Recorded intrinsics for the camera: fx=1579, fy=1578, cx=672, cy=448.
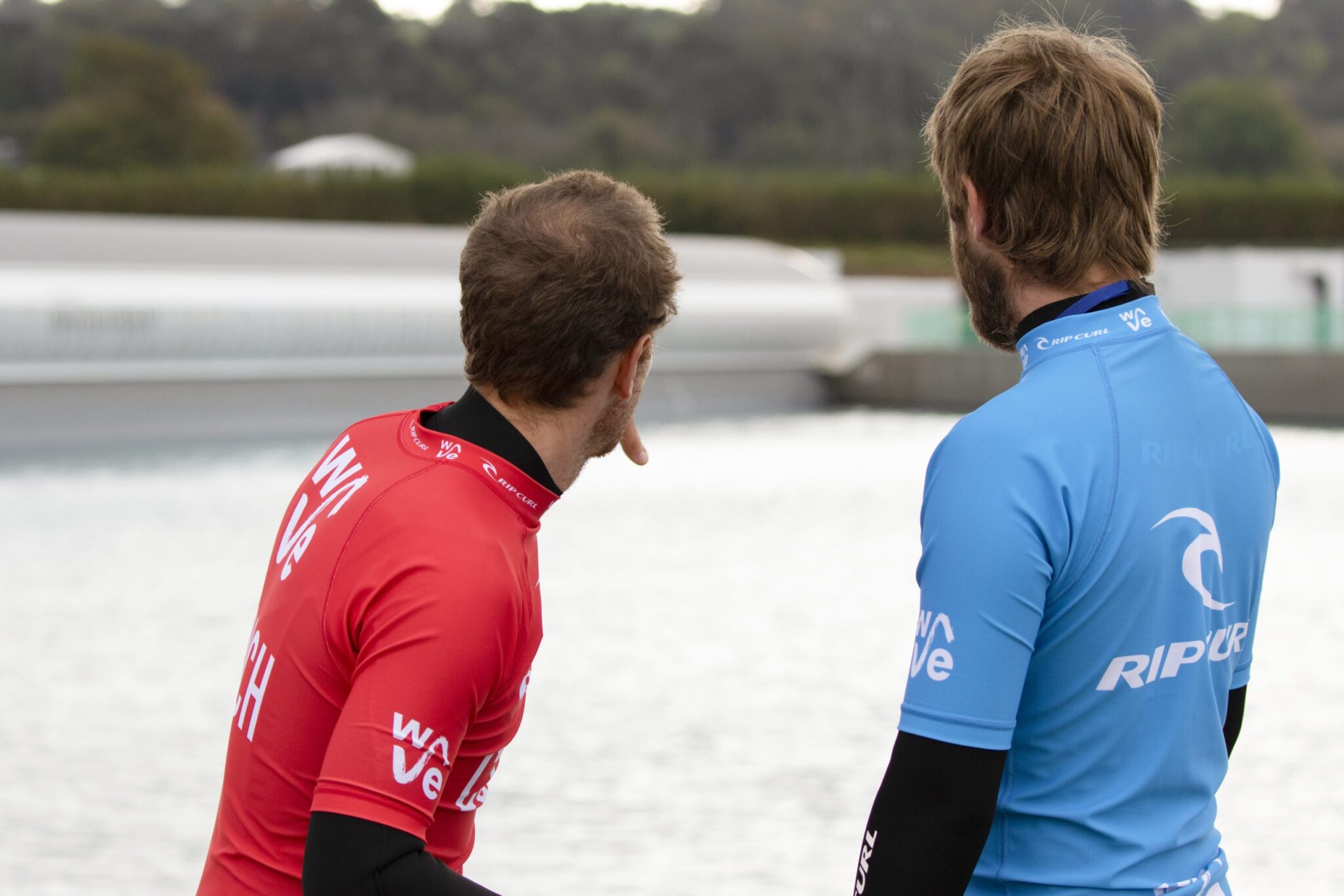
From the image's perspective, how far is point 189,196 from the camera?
3128 cm

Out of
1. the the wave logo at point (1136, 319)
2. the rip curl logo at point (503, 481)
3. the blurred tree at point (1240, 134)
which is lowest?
the blurred tree at point (1240, 134)

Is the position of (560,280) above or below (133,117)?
above

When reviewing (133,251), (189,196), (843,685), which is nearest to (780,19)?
(189,196)

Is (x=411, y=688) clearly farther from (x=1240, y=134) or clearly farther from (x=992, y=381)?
(x=1240, y=134)

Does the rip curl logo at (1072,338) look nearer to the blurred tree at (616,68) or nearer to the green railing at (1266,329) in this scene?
the green railing at (1266,329)

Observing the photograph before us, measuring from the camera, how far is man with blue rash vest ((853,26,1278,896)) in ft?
4.19

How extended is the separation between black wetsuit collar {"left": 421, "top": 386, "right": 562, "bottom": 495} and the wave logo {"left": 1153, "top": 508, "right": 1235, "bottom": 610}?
1.85 feet

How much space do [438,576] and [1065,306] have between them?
608mm

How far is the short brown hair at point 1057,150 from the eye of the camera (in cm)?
137

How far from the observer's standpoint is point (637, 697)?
534cm

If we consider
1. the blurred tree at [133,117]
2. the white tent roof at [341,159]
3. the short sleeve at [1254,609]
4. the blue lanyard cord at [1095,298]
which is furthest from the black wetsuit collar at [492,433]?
the blurred tree at [133,117]

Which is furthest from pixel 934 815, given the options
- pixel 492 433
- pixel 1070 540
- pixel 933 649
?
pixel 492 433

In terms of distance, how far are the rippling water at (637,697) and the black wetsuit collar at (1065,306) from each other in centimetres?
234

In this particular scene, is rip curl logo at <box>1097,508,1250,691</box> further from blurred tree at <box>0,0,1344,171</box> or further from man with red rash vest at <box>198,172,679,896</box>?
blurred tree at <box>0,0,1344,171</box>
